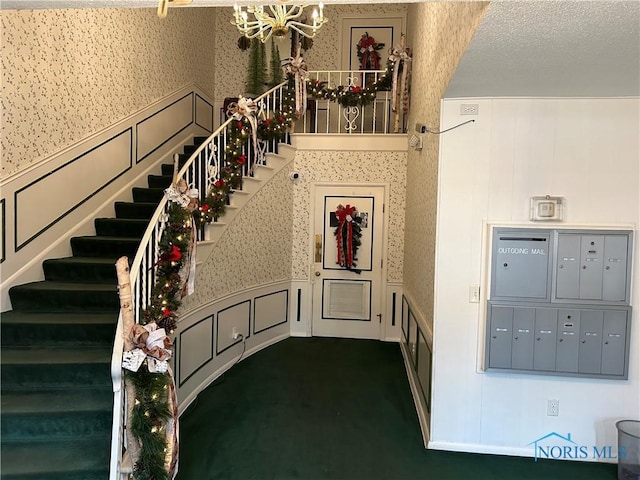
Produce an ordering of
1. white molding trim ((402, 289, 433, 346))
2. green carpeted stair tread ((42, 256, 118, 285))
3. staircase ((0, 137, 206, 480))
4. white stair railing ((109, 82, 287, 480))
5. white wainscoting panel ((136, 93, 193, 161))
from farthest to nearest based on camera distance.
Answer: white wainscoting panel ((136, 93, 193, 161)), green carpeted stair tread ((42, 256, 118, 285)), white molding trim ((402, 289, 433, 346)), staircase ((0, 137, 206, 480)), white stair railing ((109, 82, 287, 480))

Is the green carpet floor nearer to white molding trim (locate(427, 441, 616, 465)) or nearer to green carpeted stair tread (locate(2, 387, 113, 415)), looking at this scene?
white molding trim (locate(427, 441, 616, 465))

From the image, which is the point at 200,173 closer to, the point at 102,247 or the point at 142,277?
the point at 102,247

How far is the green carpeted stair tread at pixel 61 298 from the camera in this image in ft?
9.29

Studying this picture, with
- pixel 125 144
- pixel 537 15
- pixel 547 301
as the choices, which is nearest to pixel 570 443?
pixel 547 301

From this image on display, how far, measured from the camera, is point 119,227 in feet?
12.2

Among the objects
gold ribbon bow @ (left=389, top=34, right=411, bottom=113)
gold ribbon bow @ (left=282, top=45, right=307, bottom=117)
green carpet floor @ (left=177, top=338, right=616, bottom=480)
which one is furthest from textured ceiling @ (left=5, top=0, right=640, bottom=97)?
gold ribbon bow @ (left=282, top=45, right=307, bottom=117)

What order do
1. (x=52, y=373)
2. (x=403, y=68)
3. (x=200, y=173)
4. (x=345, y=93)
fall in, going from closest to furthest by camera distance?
(x=52, y=373)
(x=200, y=173)
(x=403, y=68)
(x=345, y=93)

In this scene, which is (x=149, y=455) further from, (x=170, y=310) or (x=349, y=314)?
(x=349, y=314)

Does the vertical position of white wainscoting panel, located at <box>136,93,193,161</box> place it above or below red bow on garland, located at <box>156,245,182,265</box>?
above

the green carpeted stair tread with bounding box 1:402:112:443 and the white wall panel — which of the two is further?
the white wall panel

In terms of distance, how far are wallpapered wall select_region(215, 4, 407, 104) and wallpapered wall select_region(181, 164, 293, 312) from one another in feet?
8.22

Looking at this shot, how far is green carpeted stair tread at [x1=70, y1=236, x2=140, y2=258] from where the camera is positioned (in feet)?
11.2

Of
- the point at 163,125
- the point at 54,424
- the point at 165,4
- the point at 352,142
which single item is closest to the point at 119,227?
the point at 163,125

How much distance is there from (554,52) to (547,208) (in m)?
1.11
